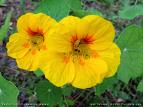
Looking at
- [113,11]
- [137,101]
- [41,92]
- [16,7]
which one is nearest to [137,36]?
[41,92]

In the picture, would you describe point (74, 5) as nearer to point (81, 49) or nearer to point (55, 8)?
point (55, 8)

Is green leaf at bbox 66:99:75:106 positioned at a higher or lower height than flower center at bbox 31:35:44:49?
lower

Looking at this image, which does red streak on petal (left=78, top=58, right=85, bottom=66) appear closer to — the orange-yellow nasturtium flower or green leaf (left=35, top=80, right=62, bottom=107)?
the orange-yellow nasturtium flower

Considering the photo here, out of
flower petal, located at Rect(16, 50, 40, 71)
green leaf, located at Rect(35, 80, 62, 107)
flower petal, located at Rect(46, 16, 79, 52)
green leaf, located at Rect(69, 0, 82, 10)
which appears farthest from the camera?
green leaf, located at Rect(35, 80, 62, 107)

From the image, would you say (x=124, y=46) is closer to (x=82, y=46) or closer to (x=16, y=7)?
(x=82, y=46)

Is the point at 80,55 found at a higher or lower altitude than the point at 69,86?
higher

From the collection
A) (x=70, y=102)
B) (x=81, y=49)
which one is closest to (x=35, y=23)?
(x=81, y=49)

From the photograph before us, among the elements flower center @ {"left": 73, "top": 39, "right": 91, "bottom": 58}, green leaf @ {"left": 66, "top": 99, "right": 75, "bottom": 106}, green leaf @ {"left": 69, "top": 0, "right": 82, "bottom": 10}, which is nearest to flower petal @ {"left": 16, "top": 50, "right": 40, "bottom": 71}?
flower center @ {"left": 73, "top": 39, "right": 91, "bottom": 58}
